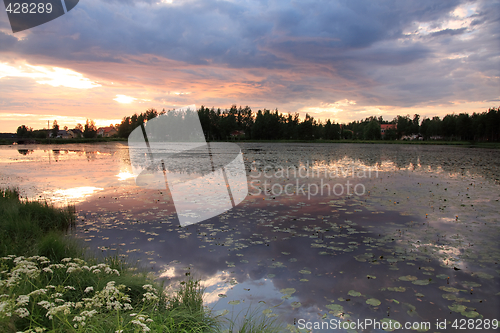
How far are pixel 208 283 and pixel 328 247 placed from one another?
3441 mm

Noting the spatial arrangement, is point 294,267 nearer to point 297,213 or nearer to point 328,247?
point 328,247

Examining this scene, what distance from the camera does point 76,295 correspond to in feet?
15.5

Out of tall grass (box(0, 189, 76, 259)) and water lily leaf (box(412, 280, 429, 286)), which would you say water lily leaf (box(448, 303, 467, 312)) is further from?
tall grass (box(0, 189, 76, 259))

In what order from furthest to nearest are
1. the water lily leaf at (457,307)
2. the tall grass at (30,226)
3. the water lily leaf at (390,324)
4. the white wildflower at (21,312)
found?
1. the tall grass at (30,226)
2. the water lily leaf at (457,307)
3. the water lily leaf at (390,324)
4. the white wildflower at (21,312)

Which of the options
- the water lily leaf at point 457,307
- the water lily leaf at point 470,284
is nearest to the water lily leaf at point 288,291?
the water lily leaf at point 457,307

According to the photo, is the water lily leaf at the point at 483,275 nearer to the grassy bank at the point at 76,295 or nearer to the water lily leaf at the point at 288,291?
the water lily leaf at the point at 288,291

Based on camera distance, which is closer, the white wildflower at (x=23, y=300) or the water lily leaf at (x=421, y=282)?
the white wildflower at (x=23, y=300)

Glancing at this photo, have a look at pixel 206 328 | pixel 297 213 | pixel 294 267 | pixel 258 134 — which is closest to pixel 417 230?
pixel 297 213

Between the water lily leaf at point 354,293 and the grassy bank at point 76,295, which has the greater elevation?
the grassy bank at point 76,295

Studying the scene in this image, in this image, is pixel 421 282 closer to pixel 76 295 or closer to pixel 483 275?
pixel 483 275

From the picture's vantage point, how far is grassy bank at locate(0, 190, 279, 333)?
3574 millimetres

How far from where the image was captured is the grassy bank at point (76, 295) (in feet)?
11.7

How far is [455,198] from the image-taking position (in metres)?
13.5

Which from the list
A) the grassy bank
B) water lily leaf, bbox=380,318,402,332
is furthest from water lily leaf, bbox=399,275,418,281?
the grassy bank
